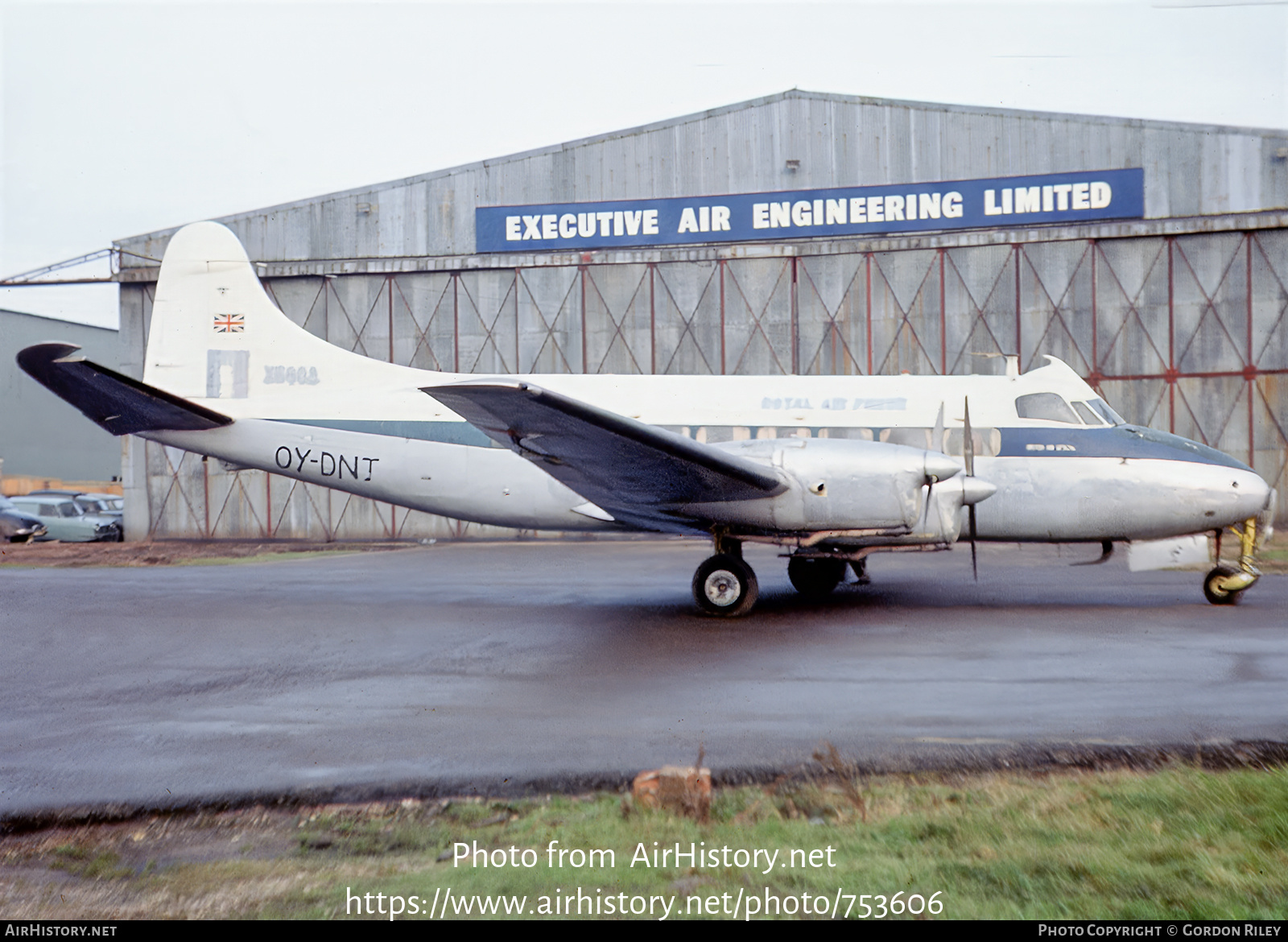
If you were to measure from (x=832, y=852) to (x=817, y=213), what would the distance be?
2807 centimetres

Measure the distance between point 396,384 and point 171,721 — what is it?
25.6ft

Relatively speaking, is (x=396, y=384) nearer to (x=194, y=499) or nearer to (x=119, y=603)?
(x=119, y=603)

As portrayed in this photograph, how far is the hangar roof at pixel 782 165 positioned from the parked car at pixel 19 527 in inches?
382

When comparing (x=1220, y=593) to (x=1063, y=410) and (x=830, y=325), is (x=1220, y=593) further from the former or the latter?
(x=830, y=325)

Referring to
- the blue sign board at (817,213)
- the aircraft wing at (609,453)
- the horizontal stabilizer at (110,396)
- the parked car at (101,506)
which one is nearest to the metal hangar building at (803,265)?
the blue sign board at (817,213)

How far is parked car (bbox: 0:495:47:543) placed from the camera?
28.4 metres

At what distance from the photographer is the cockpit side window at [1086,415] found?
1313cm

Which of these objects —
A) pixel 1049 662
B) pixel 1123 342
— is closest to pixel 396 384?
pixel 1049 662

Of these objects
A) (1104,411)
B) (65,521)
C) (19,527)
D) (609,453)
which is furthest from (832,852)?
(65,521)

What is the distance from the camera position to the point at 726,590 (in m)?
11.6

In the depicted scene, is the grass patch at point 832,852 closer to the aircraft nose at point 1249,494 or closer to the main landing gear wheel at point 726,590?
the main landing gear wheel at point 726,590

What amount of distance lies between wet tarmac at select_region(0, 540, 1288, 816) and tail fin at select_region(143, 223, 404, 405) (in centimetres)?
347

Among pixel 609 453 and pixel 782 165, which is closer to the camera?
pixel 609 453

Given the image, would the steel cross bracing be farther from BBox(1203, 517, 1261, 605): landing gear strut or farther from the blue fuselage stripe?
BBox(1203, 517, 1261, 605): landing gear strut
